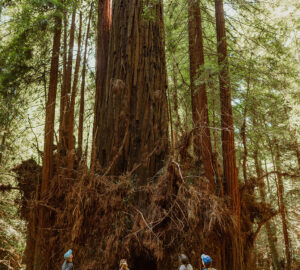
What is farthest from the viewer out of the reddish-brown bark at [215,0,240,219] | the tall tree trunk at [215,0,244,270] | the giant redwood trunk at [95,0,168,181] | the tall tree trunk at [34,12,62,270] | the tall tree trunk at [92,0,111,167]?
the reddish-brown bark at [215,0,240,219]

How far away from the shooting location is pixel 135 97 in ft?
16.8

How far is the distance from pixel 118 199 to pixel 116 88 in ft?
7.54

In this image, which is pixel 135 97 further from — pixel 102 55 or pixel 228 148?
pixel 228 148

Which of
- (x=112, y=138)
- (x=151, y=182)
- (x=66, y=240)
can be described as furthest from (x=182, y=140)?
(x=66, y=240)

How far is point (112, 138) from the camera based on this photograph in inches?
193

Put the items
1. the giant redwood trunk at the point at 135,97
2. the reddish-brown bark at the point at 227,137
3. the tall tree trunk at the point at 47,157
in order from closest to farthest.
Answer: the tall tree trunk at the point at 47,157
the giant redwood trunk at the point at 135,97
the reddish-brown bark at the point at 227,137

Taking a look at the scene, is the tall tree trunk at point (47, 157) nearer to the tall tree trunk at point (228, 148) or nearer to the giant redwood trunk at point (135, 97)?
the giant redwood trunk at point (135, 97)

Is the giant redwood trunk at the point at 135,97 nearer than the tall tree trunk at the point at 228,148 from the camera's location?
Yes

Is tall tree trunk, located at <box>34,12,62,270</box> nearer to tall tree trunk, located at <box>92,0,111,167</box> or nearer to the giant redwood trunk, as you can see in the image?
tall tree trunk, located at <box>92,0,111,167</box>

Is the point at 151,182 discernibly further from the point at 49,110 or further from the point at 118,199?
the point at 49,110

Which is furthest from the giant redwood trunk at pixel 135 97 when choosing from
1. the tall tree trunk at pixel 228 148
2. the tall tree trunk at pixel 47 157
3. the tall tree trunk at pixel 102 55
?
the tall tree trunk at pixel 228 148

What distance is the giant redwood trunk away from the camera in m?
4.73

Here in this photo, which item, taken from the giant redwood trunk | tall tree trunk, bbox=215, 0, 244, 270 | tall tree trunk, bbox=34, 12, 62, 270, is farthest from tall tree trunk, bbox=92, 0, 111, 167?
tall tree trunk, bbox=215, 0, 244, 270

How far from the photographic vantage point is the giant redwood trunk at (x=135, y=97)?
473cm
